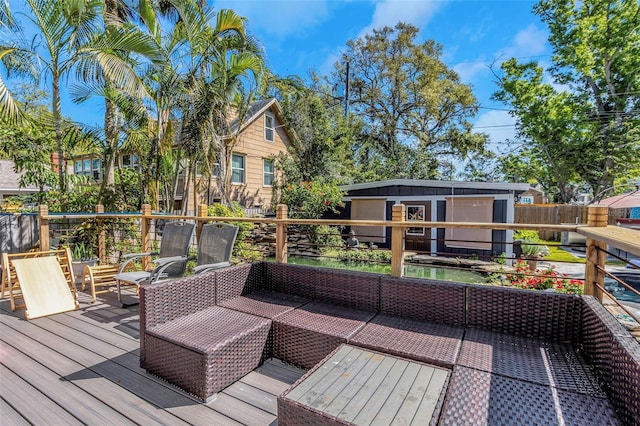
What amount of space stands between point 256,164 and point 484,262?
884 centimetres

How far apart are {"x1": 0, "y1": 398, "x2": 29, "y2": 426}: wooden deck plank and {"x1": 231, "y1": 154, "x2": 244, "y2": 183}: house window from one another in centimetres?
1044

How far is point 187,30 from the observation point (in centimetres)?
672

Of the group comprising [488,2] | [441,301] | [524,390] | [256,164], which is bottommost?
[524,390]

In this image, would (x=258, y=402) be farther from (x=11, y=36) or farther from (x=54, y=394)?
(x=11, y=36)

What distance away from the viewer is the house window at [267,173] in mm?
13326

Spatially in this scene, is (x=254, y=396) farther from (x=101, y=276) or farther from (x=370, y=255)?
(x=370, y=255)

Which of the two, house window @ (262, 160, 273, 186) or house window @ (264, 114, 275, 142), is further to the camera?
house window @ (262, 160, 273, 186)

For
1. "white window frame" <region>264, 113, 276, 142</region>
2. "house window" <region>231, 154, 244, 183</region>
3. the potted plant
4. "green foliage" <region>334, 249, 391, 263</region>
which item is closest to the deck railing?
the potted plant

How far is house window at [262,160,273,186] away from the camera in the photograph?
13.3m

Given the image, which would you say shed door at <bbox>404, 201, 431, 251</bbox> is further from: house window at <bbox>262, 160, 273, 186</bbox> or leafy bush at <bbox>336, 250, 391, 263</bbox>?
house window at <bbox>262, 160, 273, 186</bbox>

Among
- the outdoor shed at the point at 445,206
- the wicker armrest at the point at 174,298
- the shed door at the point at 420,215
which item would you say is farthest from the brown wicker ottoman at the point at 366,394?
the shed door at the point at 420,215

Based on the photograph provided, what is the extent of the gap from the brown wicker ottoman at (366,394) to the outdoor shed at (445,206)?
7.20m

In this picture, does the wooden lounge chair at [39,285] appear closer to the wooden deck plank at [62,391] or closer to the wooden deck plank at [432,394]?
the wooden deck plank at [62,391]

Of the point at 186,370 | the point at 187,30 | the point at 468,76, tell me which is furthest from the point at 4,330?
the point at 468,76
